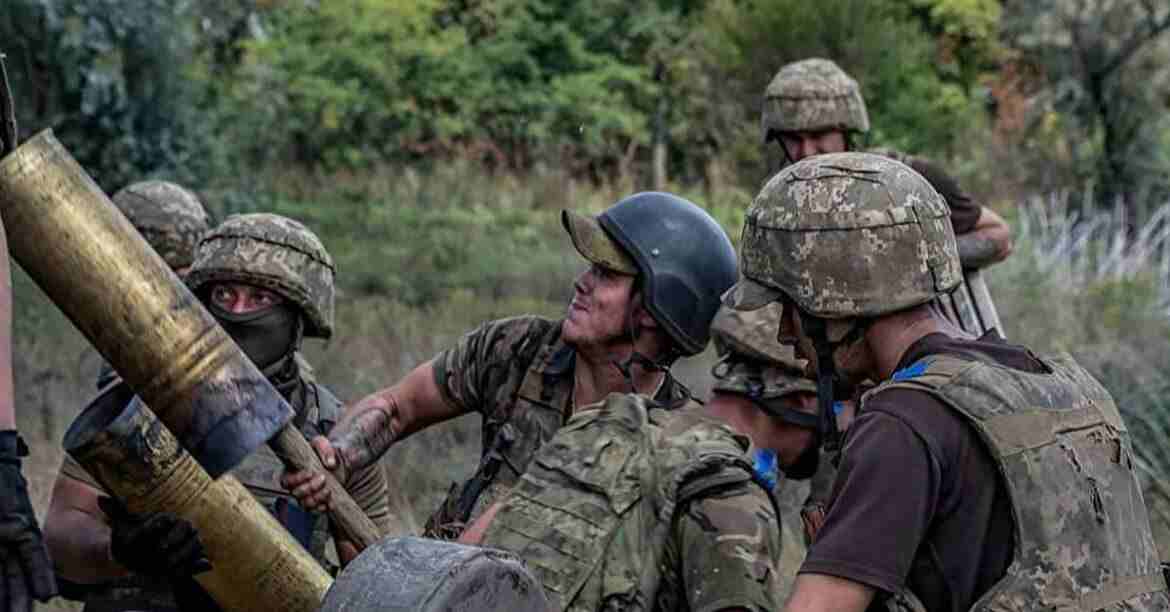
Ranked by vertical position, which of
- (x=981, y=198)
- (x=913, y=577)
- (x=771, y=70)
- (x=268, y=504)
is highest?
(x=913, y=577)

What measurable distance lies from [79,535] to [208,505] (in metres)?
0.87

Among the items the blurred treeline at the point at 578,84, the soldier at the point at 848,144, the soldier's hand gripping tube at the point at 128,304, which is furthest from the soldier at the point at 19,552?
the blurred treeline at the point at 578,84

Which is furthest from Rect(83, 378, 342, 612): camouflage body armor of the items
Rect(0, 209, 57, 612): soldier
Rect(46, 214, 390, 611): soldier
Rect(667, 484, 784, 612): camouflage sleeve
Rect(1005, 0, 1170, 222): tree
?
Rect(1005, 0, 1170, 222): tree

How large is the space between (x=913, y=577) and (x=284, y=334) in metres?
2.34

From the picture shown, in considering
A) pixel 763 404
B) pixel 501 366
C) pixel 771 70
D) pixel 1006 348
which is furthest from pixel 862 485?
pixel 771 70

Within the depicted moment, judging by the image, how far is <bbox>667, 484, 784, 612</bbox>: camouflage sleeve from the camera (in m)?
3.71

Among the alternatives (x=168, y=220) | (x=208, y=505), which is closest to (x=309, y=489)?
(x=208, y=505)

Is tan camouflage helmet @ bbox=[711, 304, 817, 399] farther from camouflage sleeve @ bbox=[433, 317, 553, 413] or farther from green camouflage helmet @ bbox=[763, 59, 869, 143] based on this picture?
green camouflage helmet @ bbox=[763, 59, 869, 143]

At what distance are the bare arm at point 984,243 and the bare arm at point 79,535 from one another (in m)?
3.40

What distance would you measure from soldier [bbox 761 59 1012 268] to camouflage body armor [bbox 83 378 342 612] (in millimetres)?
2376

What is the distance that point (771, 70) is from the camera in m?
15.5

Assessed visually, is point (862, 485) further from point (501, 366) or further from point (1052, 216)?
point (1052, 216)

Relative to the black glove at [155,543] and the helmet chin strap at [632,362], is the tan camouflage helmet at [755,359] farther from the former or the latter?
the black glove at [155,543]

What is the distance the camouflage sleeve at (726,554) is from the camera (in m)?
3.71
